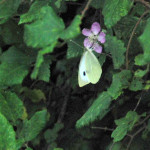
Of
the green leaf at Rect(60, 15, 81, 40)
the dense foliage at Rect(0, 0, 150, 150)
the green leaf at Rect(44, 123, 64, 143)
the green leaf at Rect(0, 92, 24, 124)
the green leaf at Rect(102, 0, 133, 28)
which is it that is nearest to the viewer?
the green leaf at Rect(60, 15, 81, 40)

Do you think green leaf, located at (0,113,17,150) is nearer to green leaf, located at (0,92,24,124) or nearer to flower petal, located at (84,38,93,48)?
green leaf, located at (0,92,24,124)

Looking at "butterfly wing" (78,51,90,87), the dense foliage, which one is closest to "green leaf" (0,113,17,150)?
the dense foliage

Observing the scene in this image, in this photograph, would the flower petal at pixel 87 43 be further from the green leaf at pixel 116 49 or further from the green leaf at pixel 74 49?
the green leaf at pixel 116 49

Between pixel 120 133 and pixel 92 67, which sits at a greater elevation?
pixel 92 67

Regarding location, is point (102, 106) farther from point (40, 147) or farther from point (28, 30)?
point (40, 147)

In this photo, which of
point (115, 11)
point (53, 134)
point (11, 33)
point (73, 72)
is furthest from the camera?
point (53, 134)

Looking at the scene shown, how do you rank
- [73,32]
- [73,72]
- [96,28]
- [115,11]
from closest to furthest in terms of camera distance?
1. [73,32]
2. [115,11]
3. [96,28]
4. [73,72]

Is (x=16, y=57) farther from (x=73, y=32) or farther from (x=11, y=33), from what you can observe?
(x=73, y=32)

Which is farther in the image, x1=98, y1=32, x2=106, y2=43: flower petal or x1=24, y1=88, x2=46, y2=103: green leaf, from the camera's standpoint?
x1=24, y1=88, x2=46, y2=103: green leaf

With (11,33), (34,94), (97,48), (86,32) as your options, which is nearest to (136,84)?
(97,48)
